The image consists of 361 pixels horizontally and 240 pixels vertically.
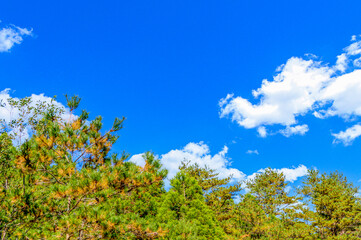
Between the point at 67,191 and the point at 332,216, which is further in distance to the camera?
the point at 332,216

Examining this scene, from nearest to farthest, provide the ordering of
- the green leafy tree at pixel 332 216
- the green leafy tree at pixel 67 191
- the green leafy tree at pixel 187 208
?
1. the green leafy tree at pixel 67 191
2. the green leafy tree at pixel 187 208
3. the green leafy tree at pixel 332 216

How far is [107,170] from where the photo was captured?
5.64m

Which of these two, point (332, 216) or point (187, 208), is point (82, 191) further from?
point (332, 216)

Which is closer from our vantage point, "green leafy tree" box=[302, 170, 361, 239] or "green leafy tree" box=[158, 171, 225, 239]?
"green leafy tree" box=[158, 171, 225, 239]

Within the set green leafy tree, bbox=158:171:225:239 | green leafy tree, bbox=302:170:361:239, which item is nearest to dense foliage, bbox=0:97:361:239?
green leafy tree, bbox=158:171:225:239

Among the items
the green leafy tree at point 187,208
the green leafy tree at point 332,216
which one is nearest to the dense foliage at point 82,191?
the green leafy tree at point 187,208

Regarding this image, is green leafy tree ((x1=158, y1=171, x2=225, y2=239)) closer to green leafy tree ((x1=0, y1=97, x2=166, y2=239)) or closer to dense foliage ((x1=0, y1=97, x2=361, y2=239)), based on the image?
dense foliage ((x1=0, y1=97, x2=361, y2=239))

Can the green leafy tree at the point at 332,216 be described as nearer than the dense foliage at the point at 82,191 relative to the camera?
No

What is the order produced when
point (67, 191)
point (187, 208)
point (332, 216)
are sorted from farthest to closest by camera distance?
point (332, 216)
point (187, 208)
point (67, 191)

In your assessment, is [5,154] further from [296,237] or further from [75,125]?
[296,237]

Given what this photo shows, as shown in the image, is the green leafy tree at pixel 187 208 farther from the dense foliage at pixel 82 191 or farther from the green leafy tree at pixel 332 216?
the green leafy tree at pixel 332 216

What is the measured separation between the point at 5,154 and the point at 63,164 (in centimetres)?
608

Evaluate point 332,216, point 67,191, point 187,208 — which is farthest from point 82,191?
point 332,216

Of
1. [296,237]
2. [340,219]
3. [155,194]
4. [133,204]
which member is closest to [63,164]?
[133,204]
